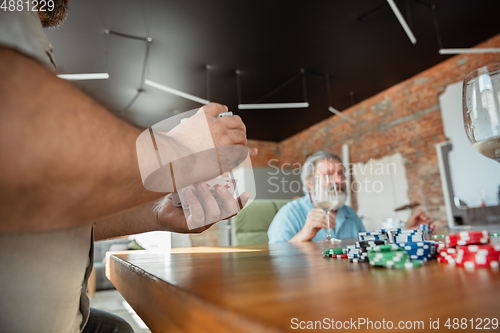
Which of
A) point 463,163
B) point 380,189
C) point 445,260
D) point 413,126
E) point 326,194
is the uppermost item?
point 413,126

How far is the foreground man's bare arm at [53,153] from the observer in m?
0.29

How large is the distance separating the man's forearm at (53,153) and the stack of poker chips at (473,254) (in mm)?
384

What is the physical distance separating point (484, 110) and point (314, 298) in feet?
1.42

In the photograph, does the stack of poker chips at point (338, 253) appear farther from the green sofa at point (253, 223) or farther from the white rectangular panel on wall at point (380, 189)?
the white rectangular panel on wall at point (380, 189)

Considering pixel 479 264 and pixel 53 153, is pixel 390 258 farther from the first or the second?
pixel 53 153

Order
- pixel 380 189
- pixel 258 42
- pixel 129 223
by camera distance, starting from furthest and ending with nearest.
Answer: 1. pixel 380 189
2. pixel 258 42
3. pixel 129 223

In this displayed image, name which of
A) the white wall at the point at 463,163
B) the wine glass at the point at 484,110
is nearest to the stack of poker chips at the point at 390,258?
the wine glass at the point at 484,110

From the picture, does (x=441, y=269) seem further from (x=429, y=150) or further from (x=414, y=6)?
(x=429, y=150)

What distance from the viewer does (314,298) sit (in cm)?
22

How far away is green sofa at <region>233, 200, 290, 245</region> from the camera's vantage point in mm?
2129

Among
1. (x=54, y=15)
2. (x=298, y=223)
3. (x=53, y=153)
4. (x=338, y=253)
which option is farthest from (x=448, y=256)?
(x=298, y=223)

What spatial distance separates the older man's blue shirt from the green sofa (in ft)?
0.76

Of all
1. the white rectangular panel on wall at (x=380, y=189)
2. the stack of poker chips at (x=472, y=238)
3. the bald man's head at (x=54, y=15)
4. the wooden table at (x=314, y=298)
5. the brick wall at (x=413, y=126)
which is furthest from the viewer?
the white rectangular panel on wall at (x=380, y=189)

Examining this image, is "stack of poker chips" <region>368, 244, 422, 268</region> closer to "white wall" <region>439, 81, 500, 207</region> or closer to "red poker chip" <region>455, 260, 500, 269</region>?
"red poker chip" <region>455, 260, 500, 269</region>
